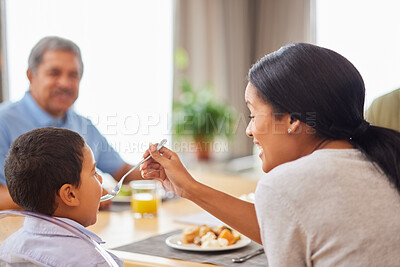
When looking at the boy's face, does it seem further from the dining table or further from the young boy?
the dining table

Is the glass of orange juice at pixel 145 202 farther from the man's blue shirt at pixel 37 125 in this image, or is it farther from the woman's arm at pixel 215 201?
the woman's arm at pixel 215 201

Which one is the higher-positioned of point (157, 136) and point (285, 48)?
point (285, 48)

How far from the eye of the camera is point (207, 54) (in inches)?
210

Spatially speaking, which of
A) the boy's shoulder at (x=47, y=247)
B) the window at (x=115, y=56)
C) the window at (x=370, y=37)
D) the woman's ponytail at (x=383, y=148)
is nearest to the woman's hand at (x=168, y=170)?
the boy's shoulder at (x=47, y=247)

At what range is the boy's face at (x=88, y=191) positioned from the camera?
1394 millimetres

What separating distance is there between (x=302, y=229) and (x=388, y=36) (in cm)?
413

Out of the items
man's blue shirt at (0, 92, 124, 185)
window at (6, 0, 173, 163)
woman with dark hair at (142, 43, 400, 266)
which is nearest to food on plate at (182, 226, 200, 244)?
woman with dark hair at (142, 43, 400, 266)

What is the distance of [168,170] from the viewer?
5.19ft

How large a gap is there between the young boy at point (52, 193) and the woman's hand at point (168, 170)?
0.23 m

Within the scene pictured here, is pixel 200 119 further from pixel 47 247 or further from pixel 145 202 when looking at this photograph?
pixel 47 247

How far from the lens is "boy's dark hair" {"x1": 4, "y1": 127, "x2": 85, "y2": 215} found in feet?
4.29

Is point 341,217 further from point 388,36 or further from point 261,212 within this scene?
point 388,36

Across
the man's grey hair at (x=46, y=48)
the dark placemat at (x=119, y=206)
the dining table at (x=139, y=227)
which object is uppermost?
the man's grey hair at (x=46, y=48)

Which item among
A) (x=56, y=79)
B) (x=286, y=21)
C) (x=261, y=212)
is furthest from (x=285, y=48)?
(x=286, y=21)
